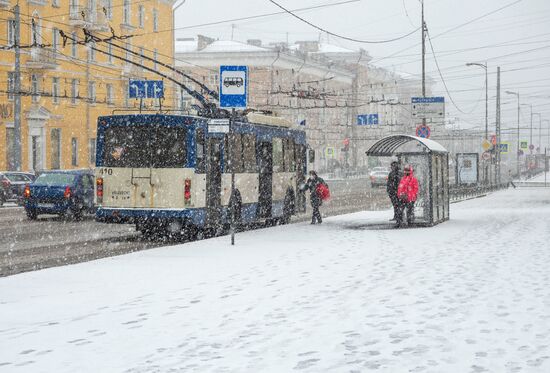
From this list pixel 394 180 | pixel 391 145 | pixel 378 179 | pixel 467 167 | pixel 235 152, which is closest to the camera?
pixel 235 152

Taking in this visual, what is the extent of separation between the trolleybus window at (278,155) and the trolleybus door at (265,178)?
0.29 metres

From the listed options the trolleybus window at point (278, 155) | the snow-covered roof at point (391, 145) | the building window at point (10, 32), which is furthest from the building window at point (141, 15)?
the snow-covered roof at point (391, 145)

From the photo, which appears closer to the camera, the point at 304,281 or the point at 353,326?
the point at 353,326

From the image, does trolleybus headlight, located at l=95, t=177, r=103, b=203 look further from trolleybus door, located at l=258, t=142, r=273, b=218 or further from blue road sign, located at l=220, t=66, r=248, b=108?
trolleybus door, located at l=258, t=142, r=273, b=218

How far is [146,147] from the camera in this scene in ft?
63.7

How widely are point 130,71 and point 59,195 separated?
119 ft

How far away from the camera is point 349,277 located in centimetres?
1227

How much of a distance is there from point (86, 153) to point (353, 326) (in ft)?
164

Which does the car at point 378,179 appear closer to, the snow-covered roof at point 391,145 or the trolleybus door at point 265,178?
the snow-covered roof at point 391,145

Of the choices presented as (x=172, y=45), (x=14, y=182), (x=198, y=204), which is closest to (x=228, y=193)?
(x=198, y=204)

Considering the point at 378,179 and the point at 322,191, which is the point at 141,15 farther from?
the point at 322,191

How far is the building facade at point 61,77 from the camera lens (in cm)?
4797

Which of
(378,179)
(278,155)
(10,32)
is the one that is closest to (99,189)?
(278,155)

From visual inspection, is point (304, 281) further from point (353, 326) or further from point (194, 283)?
point (353, 326)
